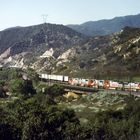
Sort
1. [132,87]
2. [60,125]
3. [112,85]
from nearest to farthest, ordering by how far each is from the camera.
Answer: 1. [60,125]
2. [132,87]
3. [112,85]

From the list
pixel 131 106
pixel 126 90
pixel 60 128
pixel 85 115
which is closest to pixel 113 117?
pixel 131 106

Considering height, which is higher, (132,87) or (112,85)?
(112,85)

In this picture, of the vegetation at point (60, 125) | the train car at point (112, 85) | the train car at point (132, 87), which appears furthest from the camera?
the train car at point (112, 85)

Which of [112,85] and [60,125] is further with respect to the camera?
[112,85]

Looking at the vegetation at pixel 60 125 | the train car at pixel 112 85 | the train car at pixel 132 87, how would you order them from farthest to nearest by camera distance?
the train car at pixel 112 85, the train car at pixel 132 87, the vegetation at pixel 60 125

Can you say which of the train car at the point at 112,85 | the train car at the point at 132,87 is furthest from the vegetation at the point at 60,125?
the train car at the point at 112,85

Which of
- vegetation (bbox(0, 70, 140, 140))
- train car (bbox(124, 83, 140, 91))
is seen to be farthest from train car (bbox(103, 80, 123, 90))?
vegetation (bbox(0, 70, 140, 140))

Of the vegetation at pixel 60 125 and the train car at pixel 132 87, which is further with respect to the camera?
the train car at pixel 132 87

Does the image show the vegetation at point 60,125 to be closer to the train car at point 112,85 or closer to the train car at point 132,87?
the train car at point 132,87

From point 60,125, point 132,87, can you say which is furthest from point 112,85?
point 60,125

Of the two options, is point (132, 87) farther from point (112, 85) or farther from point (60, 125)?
point (60, 125)

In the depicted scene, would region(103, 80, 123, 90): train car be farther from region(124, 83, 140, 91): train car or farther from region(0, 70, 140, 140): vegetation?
region(0, 70, 140, 140): vegetation

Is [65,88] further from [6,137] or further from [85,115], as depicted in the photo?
[6,137]
